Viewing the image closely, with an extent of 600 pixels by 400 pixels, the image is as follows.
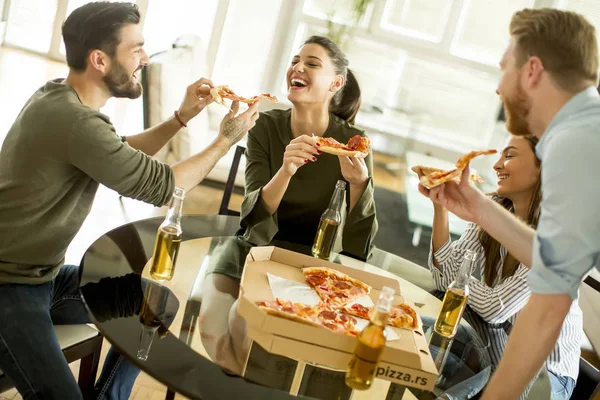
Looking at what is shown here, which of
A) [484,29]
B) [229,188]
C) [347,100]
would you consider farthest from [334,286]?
[484,29]

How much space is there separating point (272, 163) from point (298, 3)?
3.61 metres

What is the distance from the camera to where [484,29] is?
5.83 m

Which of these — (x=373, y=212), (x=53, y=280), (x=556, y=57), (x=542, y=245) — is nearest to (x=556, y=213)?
(x=542, y=245)

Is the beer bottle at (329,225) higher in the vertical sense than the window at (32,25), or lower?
higher

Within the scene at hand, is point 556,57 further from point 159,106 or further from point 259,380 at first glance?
point 159,106

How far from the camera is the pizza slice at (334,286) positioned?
1.65 m

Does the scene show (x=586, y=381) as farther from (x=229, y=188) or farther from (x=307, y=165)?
(x=229, y=188)

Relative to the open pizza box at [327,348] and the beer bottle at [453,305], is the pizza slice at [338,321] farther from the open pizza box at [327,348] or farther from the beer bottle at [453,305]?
the beer bottle at [453,305]

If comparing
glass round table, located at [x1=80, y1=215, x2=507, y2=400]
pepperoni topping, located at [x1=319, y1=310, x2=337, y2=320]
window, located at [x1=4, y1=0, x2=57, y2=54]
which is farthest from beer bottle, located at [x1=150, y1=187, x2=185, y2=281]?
window, located at [x1=4, y1=0, x2=57, y2=54]

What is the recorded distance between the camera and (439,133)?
5.96 metres

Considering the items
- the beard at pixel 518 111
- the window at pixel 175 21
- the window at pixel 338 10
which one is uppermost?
the window at pixel 338 10

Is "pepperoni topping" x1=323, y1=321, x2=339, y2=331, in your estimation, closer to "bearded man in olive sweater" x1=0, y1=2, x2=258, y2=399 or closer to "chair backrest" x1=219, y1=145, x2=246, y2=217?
"bearded man in olive sweater" x1=0, y1=2, x2=258, y2=399

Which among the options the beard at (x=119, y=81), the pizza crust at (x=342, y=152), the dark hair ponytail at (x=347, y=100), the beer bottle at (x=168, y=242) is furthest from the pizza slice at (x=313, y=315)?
the dark hair ponytail at (x=347, y=100)

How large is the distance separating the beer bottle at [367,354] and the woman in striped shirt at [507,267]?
0.55 metres
